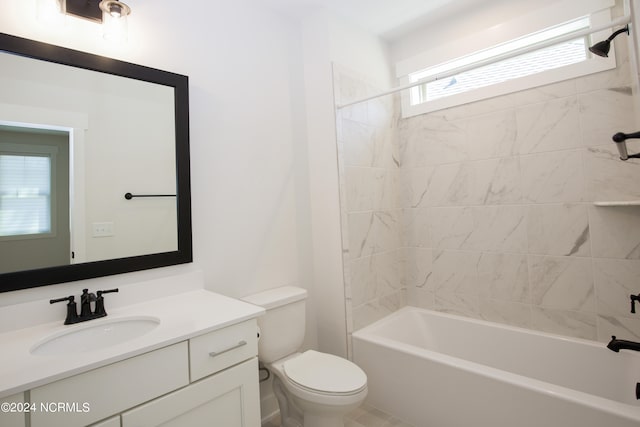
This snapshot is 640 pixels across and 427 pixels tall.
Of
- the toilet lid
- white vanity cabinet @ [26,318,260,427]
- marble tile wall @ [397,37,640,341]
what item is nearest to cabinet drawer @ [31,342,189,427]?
white vanity cabinet @ [26,318,260,427]

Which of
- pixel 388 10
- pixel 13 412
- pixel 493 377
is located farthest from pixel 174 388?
pixel 388 10

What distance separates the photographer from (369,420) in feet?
6.13

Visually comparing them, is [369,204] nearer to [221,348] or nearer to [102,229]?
[221,348]

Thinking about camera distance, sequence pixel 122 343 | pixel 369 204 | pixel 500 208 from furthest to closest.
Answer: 1. pixel 369 204
2. pixel 500 208
3. pixel 122 343

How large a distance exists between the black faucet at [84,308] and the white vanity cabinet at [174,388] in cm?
43

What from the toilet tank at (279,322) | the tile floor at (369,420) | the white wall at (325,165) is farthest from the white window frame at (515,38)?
the tile floor at (369,420)

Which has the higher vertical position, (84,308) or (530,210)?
(530,210)

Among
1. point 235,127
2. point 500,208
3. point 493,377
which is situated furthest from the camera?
point 500,208

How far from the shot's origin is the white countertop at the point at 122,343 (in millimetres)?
826

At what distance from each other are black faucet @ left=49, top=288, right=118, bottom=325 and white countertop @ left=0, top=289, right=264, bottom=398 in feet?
0.08

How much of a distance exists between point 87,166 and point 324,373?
4.88 feet

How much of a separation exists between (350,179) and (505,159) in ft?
3.52

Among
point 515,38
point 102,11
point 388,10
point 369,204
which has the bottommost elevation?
point 369,204

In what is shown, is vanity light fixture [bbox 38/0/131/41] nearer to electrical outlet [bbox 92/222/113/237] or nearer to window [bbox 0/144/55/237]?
window [bbox 0/144/55/237]
